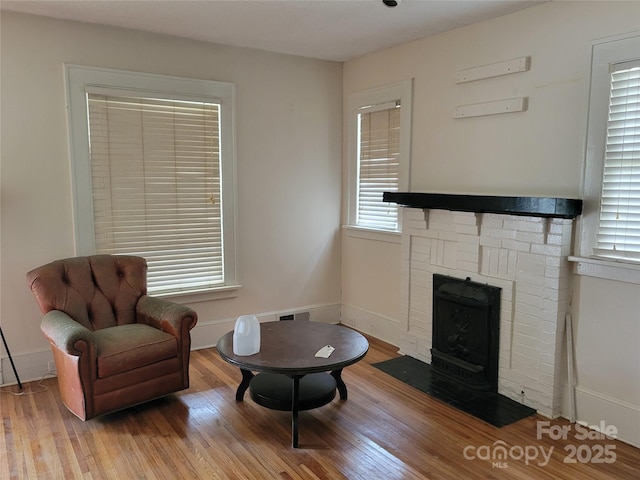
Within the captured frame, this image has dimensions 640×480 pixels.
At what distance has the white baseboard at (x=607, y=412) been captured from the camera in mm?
2621

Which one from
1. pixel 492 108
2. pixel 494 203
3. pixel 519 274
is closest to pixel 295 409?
pixel 519 274

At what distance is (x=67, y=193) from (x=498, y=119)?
3030 millimetres

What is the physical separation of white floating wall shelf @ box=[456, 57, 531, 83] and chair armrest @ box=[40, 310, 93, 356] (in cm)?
296

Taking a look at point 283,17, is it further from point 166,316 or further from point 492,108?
point 166,316

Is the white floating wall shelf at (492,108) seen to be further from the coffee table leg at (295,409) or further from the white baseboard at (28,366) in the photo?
the white baseboard at (28,366)

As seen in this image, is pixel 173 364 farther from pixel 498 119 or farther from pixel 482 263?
pixel 498 119

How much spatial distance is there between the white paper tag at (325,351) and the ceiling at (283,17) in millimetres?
2092

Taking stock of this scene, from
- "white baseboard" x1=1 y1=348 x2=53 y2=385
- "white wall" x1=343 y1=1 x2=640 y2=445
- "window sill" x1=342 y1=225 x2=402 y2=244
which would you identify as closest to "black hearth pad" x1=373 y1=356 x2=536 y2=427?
"white wall" x1=343 y1=1 x2=640 y2=445

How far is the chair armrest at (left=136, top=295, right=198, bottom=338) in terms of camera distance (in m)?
3.02

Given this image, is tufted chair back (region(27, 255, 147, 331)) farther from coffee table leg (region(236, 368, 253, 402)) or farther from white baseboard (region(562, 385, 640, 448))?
white baseboard (region(562, 385, 640, 448))

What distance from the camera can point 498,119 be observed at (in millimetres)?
3238

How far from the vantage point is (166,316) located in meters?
3.08

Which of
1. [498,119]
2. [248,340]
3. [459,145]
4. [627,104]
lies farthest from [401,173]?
[248,340]

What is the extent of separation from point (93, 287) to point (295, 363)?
1578 mm
